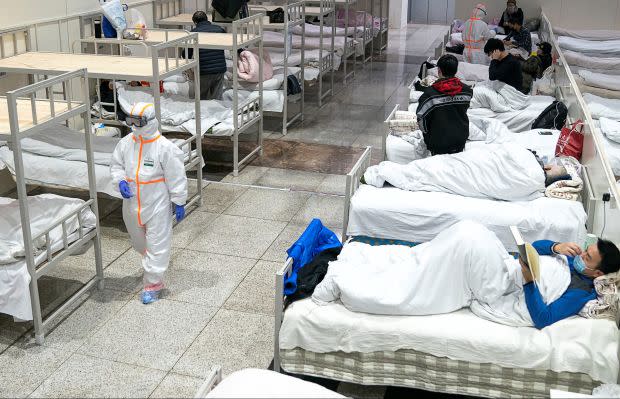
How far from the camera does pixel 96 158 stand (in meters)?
6.77

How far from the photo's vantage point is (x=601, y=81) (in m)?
9.19

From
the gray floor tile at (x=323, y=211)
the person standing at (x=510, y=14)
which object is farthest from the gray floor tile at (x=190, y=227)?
the person standing at (x=510, y=14)

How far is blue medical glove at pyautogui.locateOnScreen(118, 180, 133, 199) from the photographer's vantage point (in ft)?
17.4

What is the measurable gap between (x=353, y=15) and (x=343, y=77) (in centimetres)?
132

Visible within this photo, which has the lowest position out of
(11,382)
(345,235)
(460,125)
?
(11,382)

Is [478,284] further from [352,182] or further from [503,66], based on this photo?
[503,66]

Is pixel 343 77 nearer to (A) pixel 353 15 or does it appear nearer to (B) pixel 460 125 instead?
(A) pixel 353 15

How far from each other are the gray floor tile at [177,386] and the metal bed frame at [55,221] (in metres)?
1.04

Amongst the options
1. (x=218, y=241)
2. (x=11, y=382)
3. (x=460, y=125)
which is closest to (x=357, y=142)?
(x=460, y=125)

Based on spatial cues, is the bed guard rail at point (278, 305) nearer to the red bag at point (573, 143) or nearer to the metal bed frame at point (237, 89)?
the metal bed frame at point (237, 89)

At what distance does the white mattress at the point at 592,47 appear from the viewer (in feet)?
37.7

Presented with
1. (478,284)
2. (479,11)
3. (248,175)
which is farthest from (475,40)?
(478,284)

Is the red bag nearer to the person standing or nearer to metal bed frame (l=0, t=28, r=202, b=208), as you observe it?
metal bed frame (l=0, t=28, r=202, b=208)

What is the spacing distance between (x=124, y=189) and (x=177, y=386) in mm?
1570
